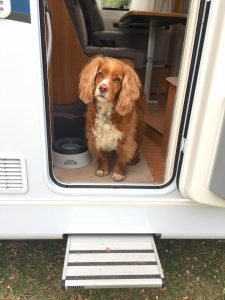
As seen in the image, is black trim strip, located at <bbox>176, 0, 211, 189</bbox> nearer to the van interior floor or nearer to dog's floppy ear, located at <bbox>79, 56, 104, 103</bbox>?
the van interior floor

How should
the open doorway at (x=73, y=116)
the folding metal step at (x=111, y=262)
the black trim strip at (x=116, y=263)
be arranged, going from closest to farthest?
the folding metal step at (x=111, y=262), the black trim strip at (x=116, y=263), the open doorway at (x=73, y=116)

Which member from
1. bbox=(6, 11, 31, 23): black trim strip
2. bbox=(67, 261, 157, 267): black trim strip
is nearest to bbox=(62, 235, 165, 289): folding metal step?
bbox=(67, 261, 157, 267): black trim strip

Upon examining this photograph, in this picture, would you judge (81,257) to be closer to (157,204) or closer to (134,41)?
Answer: (157,204)

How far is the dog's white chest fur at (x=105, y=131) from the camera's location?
223 cm

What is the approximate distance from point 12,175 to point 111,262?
0.80 meters

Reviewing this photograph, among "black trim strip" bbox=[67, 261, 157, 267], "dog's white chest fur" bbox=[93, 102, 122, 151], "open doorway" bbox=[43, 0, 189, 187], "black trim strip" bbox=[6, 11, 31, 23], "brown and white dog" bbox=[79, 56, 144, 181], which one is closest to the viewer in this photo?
"black trim strip" bbox=[6, 11, 31, 23]

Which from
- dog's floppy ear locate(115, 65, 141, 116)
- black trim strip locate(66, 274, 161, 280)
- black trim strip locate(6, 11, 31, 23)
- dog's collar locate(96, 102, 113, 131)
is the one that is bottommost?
black trim strip locate(66, 274, 161, 280)

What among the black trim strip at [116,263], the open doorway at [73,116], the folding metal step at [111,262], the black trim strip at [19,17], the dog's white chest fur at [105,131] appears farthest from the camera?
the open doorway at [73,116]

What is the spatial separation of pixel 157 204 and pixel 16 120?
99 centimetres

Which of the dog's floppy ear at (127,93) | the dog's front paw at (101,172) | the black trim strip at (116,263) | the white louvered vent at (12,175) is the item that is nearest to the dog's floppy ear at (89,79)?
the dog's floppy ear at (127,93)

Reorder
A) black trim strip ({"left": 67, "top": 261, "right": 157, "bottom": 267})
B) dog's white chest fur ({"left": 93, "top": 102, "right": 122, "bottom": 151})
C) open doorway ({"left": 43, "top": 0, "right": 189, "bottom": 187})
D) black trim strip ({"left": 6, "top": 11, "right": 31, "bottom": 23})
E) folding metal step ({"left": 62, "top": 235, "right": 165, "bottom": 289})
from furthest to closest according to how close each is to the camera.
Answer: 1. open doorway ({"left": 43, "top": 0, "right": 189, "bottom": 187})
2. dog's white chest fur ({"left": 93, "top": 102, "right": 122, "bottom": 151})
3. black trim strip ({"left": 67, "top": 261, "right": 157, "bottom": 267})
4. folding metal step ({"left": 62, "top": 235, "right": 165, "bottom": 289})
5. black trim strip ({"left": 6, "top": 11, "right": 31, "bottom": 23})

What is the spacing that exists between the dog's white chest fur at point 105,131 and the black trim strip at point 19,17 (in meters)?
0.92

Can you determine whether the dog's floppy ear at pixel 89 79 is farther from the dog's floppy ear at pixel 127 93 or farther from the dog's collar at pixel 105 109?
the dog's floppy ear at pixel 127 93

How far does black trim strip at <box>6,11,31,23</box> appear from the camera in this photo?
138cm
